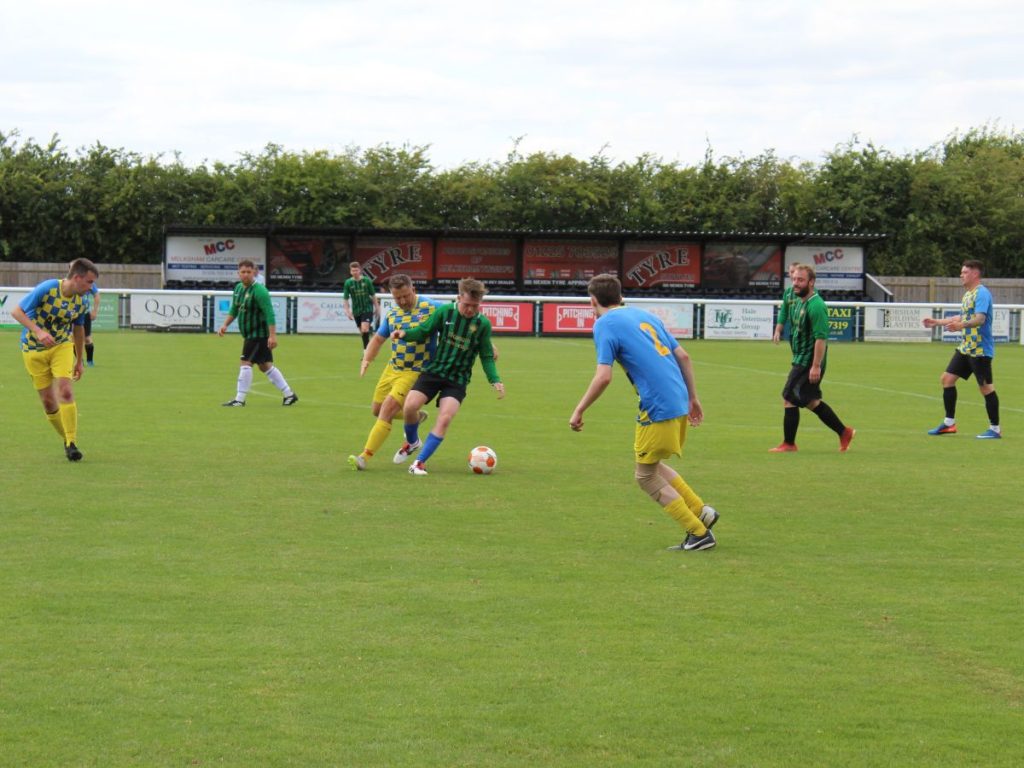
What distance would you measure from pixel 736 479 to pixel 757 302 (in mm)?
30148

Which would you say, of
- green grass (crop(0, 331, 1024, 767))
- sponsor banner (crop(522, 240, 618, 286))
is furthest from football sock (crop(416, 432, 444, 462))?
sponsor banner (crop(522, 240, 618, 286))

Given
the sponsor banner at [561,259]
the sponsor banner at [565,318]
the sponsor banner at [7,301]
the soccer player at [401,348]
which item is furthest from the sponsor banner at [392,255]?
the soccer player at [401,348]

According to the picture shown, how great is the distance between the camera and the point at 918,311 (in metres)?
42.2

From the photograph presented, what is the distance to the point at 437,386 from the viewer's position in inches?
489

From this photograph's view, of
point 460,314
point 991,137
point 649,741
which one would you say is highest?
point 991,137

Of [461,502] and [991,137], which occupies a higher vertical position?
[991,137]

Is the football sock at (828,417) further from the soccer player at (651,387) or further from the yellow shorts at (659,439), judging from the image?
the yellow shorts at (659,439)

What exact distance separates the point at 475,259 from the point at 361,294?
2293cm

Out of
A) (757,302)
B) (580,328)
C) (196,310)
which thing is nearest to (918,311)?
(757,302)

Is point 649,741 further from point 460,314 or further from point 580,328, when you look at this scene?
point 580,328

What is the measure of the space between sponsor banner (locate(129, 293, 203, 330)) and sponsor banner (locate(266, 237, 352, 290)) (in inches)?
405

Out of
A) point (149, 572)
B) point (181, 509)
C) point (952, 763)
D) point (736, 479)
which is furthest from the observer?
point (736, 479)

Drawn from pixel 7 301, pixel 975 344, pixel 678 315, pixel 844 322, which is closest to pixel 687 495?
pixel 975 344

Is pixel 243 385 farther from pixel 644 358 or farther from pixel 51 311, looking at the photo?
pixel 644 358
